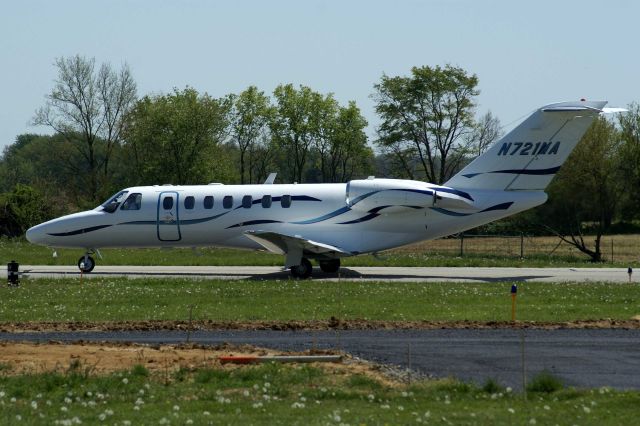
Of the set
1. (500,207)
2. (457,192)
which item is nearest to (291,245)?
(457,192)

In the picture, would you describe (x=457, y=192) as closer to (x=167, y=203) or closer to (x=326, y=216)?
(x=326, y=216)

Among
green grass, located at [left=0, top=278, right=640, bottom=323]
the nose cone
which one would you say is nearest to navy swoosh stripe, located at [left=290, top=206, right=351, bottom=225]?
green grass, located at [left=0, top=278, right=640, bottom=323]

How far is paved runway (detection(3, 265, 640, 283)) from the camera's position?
119 feet

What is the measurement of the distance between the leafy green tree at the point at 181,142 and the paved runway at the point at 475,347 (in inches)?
2125

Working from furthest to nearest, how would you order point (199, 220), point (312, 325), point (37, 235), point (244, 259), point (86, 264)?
1. point (244, 259)
2. point (37, 235)
3. point (86, 264)
4. point (199, 220)
5. point (312, 325)

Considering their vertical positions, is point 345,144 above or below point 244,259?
above

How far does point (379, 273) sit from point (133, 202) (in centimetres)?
935

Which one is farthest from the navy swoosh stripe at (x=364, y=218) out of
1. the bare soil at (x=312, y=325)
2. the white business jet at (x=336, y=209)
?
the bare soil at (x=312, y=325)

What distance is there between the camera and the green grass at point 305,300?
984 inches

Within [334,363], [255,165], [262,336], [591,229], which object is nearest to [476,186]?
[262,336]

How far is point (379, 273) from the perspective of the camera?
38875 mm

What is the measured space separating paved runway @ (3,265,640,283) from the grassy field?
122 cm

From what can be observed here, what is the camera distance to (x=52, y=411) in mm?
13492

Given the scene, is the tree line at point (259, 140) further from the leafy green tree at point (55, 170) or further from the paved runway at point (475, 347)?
the paved runway at point (475, 347)
